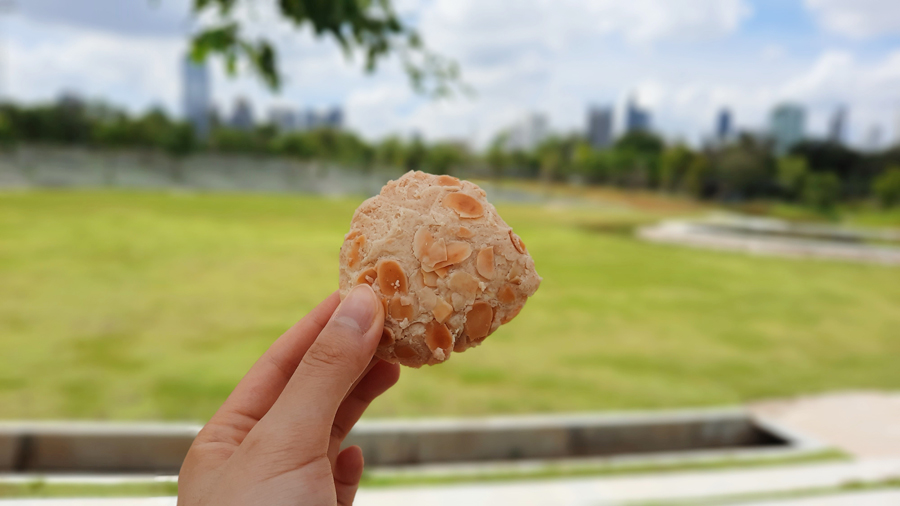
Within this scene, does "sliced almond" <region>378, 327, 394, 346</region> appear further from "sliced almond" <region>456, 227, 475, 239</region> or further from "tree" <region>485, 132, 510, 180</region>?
"tree" <region>485, 132, 510, 180</region>

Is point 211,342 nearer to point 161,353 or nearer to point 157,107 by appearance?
point 161,353

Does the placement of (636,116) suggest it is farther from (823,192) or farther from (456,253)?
(456,253)

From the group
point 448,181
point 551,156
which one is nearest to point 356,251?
point 448,181

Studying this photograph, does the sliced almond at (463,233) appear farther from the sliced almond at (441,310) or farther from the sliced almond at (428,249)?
the sliced almond at (441,310)

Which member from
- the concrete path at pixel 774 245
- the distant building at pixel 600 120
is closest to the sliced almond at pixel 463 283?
the concrete path at pixel 774 245

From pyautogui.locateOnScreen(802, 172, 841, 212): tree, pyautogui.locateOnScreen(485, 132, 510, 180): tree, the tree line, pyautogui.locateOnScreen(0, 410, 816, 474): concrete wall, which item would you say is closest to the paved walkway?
pyautogui.locateOnScreen(0, 410, 816, 474): concrete wall
